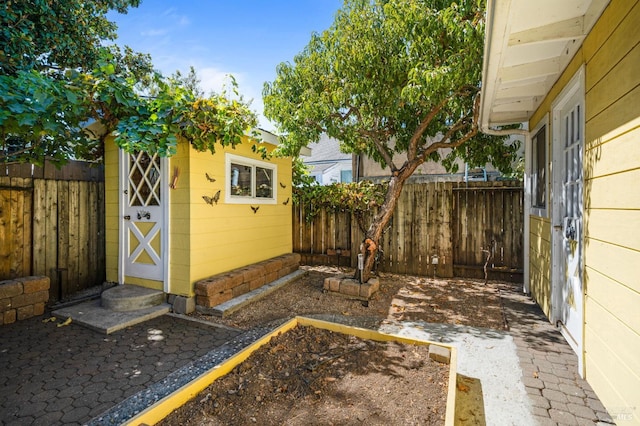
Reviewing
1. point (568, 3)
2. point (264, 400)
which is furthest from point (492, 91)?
point (264, 400)

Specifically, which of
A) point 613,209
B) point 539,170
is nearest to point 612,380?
point 613,209

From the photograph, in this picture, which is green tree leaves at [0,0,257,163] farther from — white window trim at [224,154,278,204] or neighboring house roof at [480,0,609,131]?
neighboring house roof at [480,0,609,131]

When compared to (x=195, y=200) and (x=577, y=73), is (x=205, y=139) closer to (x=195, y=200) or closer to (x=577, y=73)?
(x=195, y=200)

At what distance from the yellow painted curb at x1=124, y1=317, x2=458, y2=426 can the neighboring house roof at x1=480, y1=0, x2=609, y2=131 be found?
8.09 ft

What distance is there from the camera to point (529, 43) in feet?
8.18

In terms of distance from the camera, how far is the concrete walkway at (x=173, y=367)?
200 cm

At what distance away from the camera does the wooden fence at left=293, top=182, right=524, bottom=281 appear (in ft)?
17.3

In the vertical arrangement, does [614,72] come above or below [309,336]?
above

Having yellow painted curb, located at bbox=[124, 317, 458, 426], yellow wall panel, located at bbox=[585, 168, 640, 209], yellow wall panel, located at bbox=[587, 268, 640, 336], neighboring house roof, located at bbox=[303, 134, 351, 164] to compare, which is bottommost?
yellow painted curb, located at bbox=[124, 317, 458, 426]

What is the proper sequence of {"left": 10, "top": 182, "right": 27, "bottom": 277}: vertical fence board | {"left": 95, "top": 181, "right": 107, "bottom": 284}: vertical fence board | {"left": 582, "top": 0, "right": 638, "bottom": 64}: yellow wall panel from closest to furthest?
{"left": 582, "top": 0, "right": 638, "bottom": 64}: yellow wall panel, {"left": 10, "top": 182, "right": 27, "bottom": 277}: vertical fence board, {"left": 95, "top": 181, "right": 107, "bottom": 284}: vertical fence board

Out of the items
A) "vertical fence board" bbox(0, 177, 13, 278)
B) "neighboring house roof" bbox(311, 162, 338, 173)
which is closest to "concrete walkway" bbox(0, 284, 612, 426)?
"vertical fence board" bbox(0, 177, 13, 278)

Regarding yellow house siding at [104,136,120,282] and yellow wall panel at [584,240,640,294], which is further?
yellow house siding at [104,136,120,282]

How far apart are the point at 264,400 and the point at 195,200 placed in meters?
2.74

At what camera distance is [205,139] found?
12.5 feet
